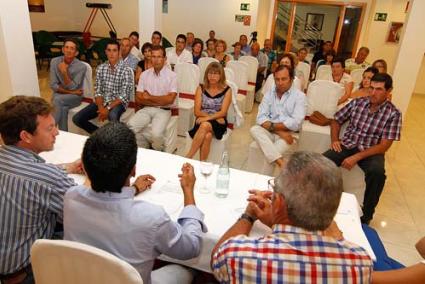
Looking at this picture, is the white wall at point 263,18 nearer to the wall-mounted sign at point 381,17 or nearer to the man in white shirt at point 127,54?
the wall-mounted sign at point 381,17

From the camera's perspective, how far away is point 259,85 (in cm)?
655

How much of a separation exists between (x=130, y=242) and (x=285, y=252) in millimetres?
524

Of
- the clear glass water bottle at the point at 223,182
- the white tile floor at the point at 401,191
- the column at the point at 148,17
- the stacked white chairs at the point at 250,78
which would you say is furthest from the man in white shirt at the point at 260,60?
the clear glass water bottle at the point at 223,182

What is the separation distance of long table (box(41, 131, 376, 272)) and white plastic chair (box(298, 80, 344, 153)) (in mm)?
1677

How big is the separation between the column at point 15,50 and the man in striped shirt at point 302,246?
11.2 ft

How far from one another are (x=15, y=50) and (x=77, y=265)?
324cm

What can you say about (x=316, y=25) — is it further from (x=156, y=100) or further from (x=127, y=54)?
(x=156, y=100)

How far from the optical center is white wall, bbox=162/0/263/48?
883cm

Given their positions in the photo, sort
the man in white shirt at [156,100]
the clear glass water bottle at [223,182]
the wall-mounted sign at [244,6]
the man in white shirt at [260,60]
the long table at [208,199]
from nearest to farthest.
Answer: the long table at [208,199] → the clear glass water bottle at [223,182] → the man in white shirt at [156,100] → the man in white shirt at [260,60] → the wall-mounted sign at [244,6]

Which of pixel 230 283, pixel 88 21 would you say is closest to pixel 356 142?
pixel 230 283

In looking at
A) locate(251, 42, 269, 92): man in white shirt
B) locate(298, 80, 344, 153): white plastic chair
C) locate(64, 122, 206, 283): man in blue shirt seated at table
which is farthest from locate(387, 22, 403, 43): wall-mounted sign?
locate(64, 122, 206, 283): man in blue shirt seated at table

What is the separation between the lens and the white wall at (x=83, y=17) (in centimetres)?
994

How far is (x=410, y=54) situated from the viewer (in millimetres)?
4680

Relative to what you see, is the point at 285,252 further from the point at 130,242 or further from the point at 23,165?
the point at 23,165
